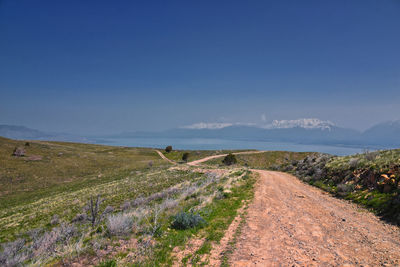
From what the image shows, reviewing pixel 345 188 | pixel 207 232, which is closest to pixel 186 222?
pixel 207 232

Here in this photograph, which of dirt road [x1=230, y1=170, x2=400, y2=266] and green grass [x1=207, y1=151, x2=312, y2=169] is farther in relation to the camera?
green grass [x1=207, y1=151, x2=312, y2=169]

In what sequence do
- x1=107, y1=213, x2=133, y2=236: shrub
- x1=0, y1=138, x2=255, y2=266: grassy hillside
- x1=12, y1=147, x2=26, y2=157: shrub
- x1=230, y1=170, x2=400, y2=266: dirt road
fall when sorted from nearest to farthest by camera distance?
x1=0, y1=138, x2=255, y2=266: grassy hillside → x1=230, y1=170, x2=400, y2=266: dirt road → x1=107, y1=213, x2=133, y2=236: shrub → x1=12, y1=147, x2=26, y2=157: shrub

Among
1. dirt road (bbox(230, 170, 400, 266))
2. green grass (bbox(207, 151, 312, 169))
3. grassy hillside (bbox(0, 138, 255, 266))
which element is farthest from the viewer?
green grass (bbox(207, 151, 312, 169))

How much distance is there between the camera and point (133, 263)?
550cm

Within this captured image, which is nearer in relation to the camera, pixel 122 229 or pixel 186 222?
pixel 122 229

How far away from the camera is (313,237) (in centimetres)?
760

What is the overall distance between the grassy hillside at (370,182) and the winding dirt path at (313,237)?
1.01 metres

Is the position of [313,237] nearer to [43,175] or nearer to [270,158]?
[43,175]

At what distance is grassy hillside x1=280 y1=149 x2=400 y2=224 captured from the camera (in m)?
10.7

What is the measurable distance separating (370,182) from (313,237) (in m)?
10.2

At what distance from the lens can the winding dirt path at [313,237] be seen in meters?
6.04

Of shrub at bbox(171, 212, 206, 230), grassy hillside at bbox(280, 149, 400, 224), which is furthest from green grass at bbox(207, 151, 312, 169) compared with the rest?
shrub at bbox(171, 212, 206, 230)

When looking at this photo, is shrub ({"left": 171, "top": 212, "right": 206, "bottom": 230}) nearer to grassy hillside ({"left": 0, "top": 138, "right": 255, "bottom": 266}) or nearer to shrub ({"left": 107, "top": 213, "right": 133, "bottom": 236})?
grassy hillside ({"left": 0, "top": 138, "right": 255, "bottom": 266})

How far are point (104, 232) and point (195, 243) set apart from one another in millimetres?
3685
